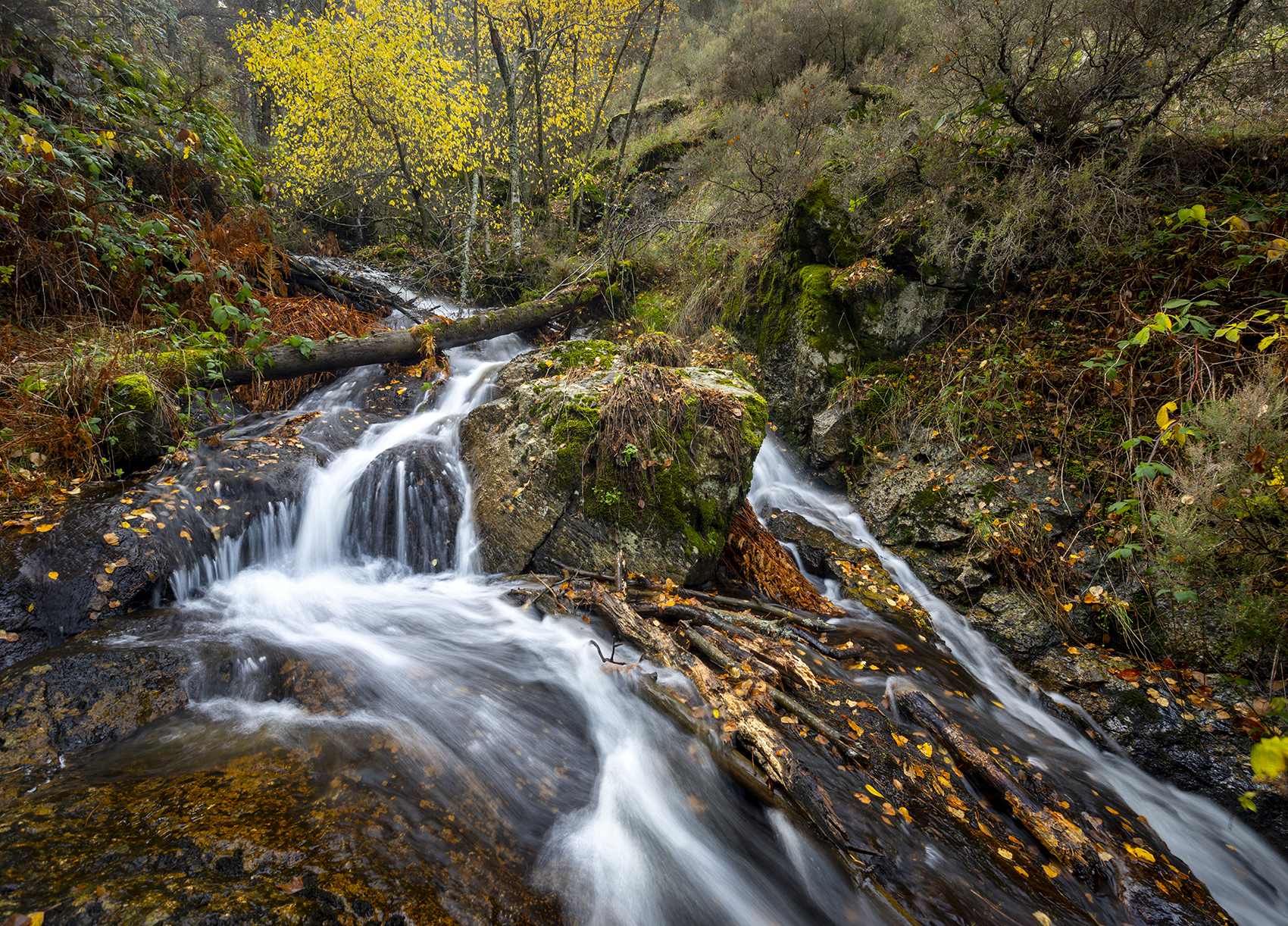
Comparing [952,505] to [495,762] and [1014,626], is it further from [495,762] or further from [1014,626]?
[495,762]

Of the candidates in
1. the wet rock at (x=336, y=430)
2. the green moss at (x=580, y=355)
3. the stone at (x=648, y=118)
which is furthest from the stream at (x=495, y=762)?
the stone at (x=648, y=118)

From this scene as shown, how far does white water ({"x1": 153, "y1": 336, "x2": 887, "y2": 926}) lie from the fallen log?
2.42m

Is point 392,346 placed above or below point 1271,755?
above

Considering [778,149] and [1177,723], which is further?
[778,149]

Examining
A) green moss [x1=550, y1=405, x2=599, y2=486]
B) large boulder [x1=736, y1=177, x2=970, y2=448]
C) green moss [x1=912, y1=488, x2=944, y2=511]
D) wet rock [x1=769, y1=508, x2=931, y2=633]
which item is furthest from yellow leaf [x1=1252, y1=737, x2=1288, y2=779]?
large boulder [x1=736, y1=177, x2=970, y2=448]

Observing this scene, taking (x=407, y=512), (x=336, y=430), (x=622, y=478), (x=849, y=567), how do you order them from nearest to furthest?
(x=622, y=478) < (x=407, y=512) < (x=849, y=567) < (x=336, y=430)

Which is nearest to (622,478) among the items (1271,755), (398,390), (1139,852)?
(1271,755)

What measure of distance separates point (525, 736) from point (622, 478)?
2307 millimetres

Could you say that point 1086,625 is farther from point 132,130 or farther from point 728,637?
point 132,130

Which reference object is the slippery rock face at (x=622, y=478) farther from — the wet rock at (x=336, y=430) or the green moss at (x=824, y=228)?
the green moss at (x=824, y=228)

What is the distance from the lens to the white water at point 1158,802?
289 centimetres

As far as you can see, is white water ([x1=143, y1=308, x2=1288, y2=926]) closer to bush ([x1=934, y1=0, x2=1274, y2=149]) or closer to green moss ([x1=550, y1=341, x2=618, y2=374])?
green moss ([x1=550, y1=341, x2=618, y2=374])

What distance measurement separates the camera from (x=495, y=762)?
2.83 m

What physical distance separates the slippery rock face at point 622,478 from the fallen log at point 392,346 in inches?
121
